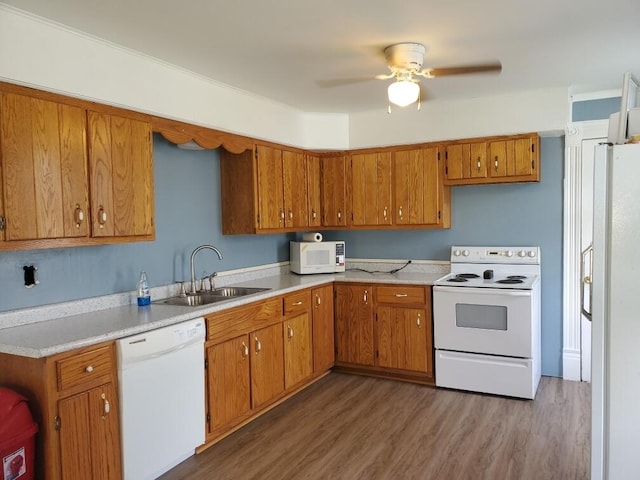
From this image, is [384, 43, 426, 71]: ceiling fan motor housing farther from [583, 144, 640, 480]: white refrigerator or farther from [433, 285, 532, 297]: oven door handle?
[433, 285, 532, 297]: oven door handle

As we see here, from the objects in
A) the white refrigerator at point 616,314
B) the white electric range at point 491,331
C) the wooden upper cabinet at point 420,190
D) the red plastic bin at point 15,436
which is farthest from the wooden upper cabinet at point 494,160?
the red plastic bin at point 15,436

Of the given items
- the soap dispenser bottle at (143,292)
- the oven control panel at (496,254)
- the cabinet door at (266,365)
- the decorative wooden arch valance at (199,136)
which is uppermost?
the decorative wooden arch valance at (199,136)

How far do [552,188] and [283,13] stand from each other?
9.53 feet

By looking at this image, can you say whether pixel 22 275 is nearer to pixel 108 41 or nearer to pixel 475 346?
pixel 108 41

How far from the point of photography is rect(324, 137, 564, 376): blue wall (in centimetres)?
429

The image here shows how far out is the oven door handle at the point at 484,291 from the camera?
150 inches

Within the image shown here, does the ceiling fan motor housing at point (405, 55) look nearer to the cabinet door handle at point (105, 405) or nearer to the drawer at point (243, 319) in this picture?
the drawer at point (243, 319)

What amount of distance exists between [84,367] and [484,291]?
9.45ft

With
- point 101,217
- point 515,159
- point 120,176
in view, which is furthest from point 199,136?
point 515,159

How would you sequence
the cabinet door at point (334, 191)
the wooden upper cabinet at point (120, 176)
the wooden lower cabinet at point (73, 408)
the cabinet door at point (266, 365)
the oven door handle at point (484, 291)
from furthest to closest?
the cabinet door at point (334, 191) → the oven door handle at point (484, 291) → the cabinet door at point (266, 365) → the wooden upper cabinet at point (120, 176) → the wooden lower cabinet at point (73, 408)

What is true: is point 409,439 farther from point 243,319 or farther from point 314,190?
point 314,190

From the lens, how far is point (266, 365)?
3629mm

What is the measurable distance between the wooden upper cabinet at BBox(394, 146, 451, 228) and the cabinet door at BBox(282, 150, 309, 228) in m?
0.85

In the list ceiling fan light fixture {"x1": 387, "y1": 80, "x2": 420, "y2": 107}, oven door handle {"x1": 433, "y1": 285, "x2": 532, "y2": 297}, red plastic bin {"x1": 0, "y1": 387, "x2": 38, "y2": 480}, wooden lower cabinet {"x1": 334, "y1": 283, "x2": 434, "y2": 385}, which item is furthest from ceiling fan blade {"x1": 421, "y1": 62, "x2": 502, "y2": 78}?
red plastic bin {"x1": 0, "y1": 387, "x2": 38, "y2": 480}
